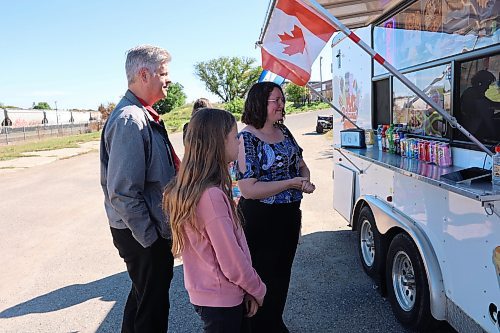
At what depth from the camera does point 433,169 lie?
8.63 ft

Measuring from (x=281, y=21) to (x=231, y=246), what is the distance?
1738 mm

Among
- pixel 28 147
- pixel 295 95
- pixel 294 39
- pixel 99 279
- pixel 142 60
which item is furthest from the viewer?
pixel 295 95

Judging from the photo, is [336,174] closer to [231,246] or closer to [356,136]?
[356,136]

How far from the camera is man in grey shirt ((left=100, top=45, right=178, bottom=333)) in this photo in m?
2.18

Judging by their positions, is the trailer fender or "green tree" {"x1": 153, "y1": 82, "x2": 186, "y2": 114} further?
"green tree" {"x1": 153, "y1": 82, "x2": 186, "y2": 114}

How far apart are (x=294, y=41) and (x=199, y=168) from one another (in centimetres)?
151

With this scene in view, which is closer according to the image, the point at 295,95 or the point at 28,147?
the point at 28,147

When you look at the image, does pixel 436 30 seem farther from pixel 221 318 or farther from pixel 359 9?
pixel 221 318

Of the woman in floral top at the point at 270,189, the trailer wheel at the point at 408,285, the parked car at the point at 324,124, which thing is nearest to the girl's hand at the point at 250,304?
the woman in floral top at the point at 270,189

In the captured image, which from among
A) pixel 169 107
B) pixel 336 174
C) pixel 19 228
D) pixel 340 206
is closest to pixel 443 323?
pixel 340 206

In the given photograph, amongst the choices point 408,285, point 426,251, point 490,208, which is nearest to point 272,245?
point 426,251

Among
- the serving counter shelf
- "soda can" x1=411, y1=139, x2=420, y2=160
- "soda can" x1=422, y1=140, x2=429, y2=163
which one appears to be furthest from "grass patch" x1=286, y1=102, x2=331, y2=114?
"soda can" x1=422, y1=140, x2=429, y2=163

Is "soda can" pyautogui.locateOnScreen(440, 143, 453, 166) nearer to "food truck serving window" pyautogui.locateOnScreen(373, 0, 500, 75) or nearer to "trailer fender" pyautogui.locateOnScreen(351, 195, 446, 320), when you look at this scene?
"trailer fender" pyautogui.locateOnScreen(351, 195, 446, 320)

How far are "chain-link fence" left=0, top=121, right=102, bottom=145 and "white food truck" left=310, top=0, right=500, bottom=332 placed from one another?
105 feet
